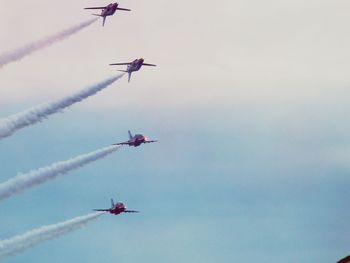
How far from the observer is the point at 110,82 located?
193750 mm

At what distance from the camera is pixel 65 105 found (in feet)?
618

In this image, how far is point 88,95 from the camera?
19112 centimetres

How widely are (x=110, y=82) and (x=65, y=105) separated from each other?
10181mm

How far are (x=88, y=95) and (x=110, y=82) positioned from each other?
5167mm

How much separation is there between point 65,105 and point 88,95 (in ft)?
16.5
